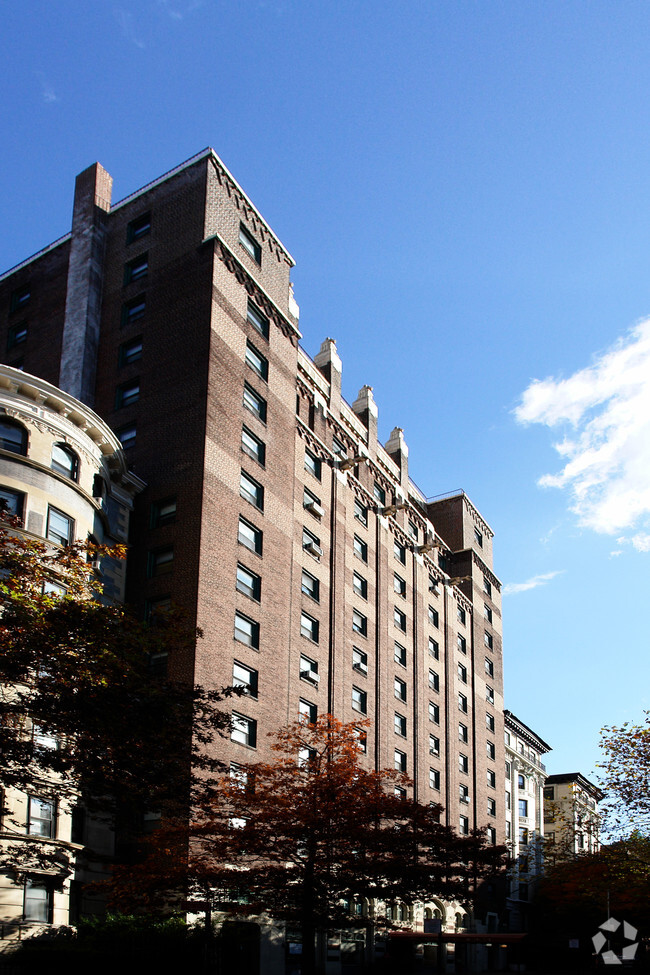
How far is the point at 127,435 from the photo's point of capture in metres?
47.0

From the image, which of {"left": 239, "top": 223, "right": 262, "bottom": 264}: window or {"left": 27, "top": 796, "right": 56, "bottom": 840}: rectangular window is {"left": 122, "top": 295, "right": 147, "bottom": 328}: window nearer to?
{"left": 239, "top": 223, "right": 262, "bottom": 264}: window

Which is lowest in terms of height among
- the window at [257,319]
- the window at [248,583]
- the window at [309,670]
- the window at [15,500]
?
the window at [309,670]

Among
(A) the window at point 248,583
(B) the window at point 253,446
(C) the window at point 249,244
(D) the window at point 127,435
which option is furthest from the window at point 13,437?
(C) the window at point 249,244

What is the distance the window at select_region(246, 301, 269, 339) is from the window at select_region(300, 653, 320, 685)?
1671cm

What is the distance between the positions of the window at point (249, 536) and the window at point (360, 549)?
13188 mm

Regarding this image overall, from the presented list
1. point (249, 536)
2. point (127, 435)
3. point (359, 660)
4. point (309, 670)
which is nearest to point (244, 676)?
point (249, 536)

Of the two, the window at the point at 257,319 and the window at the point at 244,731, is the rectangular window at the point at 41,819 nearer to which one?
the window at the point at 244,731

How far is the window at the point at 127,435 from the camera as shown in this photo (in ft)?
153

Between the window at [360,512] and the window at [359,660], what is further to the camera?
the window at [360,512]

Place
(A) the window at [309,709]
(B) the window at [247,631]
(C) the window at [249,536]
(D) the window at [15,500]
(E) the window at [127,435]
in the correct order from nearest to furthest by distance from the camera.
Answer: (D) the window at [15,500], (B) the window at [247,631], (C) the window at [249,536], (E) the window at [127,435], (A) the window at [309,709]

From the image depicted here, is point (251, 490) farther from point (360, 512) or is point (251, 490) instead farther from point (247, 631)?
point (360, 512)

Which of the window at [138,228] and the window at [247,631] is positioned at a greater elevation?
the window at [138,228]

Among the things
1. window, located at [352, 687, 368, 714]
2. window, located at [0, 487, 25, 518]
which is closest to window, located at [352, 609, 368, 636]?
window, located at [352, 687, 368, 714]

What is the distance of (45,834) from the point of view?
1304 inches
